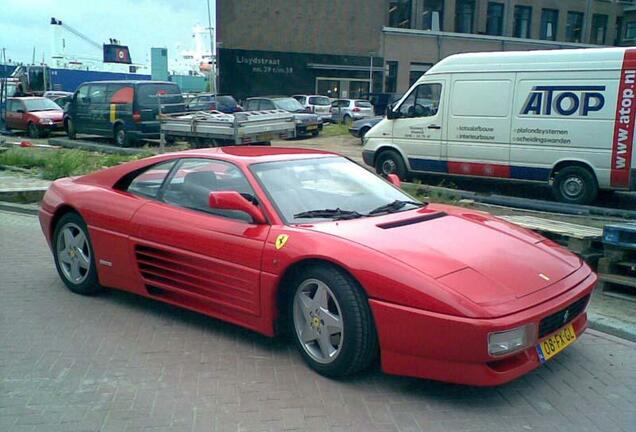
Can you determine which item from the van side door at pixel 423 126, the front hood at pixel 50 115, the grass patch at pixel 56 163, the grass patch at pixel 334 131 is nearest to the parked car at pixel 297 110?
the grass patch at pixel 334 131

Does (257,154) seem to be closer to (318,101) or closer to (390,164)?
(390,164)

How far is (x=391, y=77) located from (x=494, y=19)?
9211 millimetres

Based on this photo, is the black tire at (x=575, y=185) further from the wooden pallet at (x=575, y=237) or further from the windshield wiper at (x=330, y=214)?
the windshield wiper at (x=330, y=214)

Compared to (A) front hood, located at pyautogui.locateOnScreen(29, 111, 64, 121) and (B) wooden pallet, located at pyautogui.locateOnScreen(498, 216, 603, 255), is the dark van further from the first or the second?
(B) wooden pallet, located at pyautogui.locateOnScreen(498, 216, 603, 255)

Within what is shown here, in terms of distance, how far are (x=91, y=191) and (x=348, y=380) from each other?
2.94 m

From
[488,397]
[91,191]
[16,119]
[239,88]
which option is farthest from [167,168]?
[239,88]

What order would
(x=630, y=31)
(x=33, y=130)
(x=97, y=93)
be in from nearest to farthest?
(x=97, y=93)
(x=33, y=130)
(x=630, y=31)

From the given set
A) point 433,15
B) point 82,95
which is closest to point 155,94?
point 82,95

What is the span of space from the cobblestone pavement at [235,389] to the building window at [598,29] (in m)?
49.6

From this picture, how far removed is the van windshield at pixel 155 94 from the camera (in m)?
18.0

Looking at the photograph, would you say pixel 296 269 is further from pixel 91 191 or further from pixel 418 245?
pixel 91 191

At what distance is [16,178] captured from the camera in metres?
11.3

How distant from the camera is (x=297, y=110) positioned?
81.1ft

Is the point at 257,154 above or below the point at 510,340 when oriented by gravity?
above
